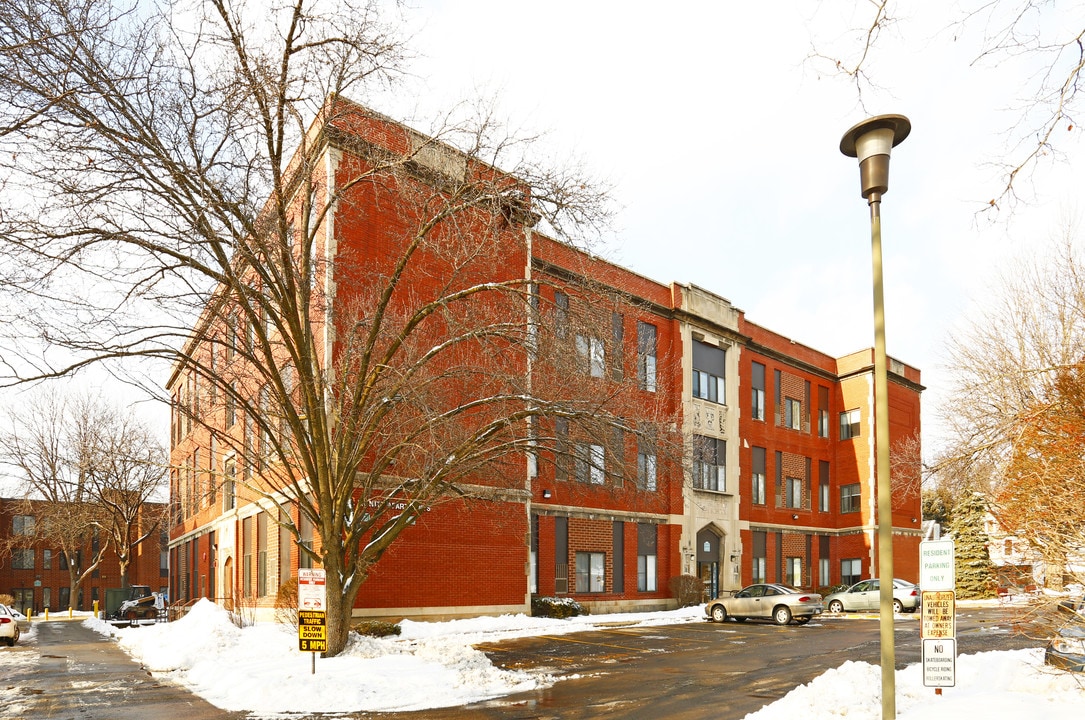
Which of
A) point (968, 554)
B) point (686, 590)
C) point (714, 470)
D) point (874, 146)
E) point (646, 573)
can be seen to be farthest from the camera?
point (968, 554)

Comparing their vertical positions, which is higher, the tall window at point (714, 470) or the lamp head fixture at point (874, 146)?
the lamp head fixture at point (874, 146)

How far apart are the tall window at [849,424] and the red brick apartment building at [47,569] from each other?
56.3 m

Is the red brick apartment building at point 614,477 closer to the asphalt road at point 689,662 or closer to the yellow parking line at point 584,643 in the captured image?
the yellow parking line at point 584,643

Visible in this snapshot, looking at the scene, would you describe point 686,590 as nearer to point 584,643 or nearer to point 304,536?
point 584,643

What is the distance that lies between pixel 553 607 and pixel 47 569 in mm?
66949

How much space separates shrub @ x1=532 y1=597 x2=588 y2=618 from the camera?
Answer: 102ft

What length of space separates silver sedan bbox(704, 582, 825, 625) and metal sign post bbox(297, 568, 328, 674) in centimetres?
1965

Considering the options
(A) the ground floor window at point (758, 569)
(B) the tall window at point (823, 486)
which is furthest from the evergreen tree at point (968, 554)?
(A) the ground floor window at point (758, 569)

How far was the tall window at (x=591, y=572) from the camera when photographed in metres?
34.2

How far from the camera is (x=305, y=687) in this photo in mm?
14461

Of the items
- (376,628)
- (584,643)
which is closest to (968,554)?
(584,643)

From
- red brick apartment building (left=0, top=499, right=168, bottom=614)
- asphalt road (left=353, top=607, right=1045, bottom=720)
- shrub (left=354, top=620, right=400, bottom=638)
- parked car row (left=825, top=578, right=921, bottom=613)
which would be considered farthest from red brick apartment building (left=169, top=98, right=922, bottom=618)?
red brick apartment building (left=0, top=499, right=168, bottom=614)

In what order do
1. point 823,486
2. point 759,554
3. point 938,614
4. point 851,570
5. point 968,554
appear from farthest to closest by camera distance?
point 823,486 → point 851,570 → point 968,554 → point 759,554 → point 938,614

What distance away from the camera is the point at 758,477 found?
44781 mm
